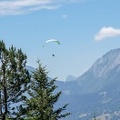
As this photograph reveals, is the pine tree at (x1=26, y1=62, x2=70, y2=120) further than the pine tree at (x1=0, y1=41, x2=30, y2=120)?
Yes

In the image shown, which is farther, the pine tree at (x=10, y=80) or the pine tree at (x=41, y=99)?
the pine tree at (x=41, y=99)

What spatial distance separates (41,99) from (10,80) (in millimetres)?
6667

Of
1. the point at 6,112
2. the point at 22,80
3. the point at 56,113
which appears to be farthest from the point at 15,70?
the point at 56,113

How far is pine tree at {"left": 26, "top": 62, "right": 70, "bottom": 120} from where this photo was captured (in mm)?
43125

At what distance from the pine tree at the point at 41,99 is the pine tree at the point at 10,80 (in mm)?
2936

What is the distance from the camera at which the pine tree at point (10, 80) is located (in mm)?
38625

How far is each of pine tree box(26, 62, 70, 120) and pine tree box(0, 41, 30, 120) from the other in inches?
116

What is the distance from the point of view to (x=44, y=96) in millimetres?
44562

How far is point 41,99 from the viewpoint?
44281 millimetres

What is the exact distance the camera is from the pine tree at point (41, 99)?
141ft

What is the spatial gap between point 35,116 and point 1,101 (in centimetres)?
587

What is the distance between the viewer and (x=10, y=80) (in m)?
38.9

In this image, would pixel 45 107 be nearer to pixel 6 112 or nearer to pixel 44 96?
pixel 44 96

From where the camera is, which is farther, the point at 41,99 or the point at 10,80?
the point at 41,99
